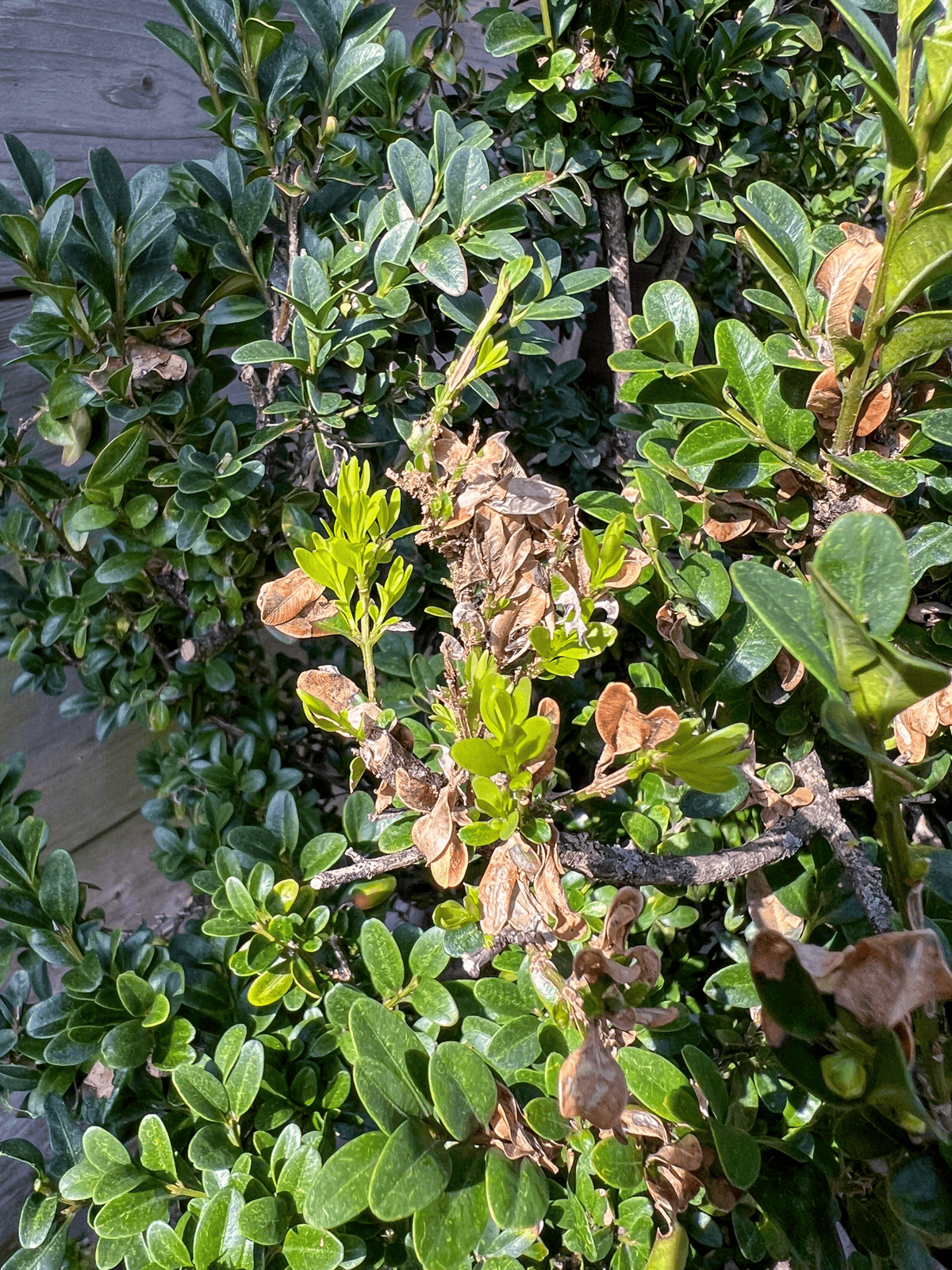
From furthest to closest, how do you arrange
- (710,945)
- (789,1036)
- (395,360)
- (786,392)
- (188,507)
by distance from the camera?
(710,945), (395,360), (188,507), (786,392), (789,1036)

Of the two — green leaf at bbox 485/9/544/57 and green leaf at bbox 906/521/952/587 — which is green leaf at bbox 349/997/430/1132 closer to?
green leaf at bbox 906/521/952/587

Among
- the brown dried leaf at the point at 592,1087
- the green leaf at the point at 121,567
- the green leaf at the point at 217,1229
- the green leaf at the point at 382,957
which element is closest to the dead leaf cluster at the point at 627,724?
the brown dried leaf at the point at 592,1087

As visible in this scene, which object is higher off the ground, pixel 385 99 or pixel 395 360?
pixel 385 99

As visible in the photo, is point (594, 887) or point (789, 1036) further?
point (594, 887)

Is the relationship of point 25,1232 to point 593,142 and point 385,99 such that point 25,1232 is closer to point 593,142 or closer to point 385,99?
point 385,99

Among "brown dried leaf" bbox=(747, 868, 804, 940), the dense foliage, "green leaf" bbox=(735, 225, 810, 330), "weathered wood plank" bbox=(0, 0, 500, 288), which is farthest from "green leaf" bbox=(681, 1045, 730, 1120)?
"weathered wood plank" bbox=(0, 0, 500, 288)

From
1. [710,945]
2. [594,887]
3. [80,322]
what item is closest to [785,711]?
[594,887]
